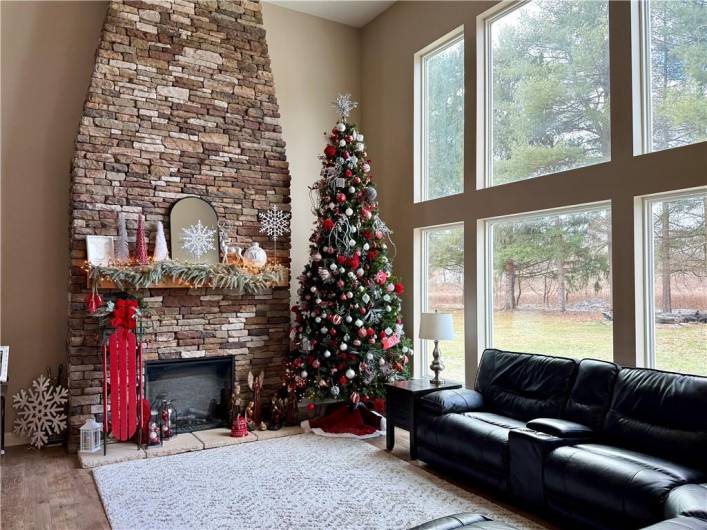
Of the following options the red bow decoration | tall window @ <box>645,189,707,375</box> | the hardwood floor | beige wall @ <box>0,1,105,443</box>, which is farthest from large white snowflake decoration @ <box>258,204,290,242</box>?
tall window @ <box>645,189,707,375</box>

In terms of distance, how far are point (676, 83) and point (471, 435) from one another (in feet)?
9.30

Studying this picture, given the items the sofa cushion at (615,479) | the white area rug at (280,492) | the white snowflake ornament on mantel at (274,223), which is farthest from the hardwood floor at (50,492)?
the white snowflake ornament on mantel at (274,223)

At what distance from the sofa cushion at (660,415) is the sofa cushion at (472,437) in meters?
0.67

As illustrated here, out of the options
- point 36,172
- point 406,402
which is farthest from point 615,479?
point 36,172

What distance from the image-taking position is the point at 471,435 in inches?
149

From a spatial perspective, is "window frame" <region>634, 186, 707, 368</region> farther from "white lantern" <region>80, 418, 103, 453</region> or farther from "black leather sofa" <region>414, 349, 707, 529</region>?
"white lantern" <region>80, 418, 103, 453</region>

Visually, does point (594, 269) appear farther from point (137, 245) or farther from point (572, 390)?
point (137, 245)

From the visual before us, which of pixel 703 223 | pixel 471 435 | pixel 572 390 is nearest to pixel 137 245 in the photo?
pixel 471 435

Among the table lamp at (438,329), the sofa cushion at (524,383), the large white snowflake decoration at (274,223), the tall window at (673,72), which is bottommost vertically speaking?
the sofa cushion at (524,383)

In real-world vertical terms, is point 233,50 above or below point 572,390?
above

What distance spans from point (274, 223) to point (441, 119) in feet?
6.95

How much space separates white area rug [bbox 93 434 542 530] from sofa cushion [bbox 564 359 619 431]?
2.58ft

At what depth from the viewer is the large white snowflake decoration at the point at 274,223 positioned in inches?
230

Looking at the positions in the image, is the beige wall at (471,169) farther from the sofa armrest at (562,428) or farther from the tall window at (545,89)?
the sofa armrest at (562,428)
